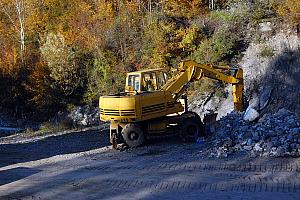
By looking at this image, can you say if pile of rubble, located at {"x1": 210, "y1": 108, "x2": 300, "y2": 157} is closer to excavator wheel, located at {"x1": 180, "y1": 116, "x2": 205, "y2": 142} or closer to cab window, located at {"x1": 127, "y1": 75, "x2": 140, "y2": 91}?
excavator wheel, located at {"x1": 180, "y1": 116, "x2": 205, "y2": 142}

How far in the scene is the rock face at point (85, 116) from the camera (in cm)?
2327

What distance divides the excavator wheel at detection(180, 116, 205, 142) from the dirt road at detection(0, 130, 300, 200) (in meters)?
0.35

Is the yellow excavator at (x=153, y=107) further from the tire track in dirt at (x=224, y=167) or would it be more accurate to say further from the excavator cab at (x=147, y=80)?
the tire track in dirt at (x=224, y=167)

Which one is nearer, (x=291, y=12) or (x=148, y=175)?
(x=148, y=175)

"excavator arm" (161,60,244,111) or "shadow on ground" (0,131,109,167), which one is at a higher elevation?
"excavator arm" (161,60,244,111)

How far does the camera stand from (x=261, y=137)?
12.4 metres

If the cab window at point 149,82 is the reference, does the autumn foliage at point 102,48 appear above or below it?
above

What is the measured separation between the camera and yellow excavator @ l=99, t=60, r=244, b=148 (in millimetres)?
13617

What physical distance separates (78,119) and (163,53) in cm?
566

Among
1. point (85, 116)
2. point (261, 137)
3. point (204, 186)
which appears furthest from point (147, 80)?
point (85, 116)

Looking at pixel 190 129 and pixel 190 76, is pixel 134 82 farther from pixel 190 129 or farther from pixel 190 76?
pixel 190 129

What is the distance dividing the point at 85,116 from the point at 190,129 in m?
10.9

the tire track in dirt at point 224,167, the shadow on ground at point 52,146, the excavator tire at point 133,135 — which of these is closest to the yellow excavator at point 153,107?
the excavator tire at point 133,135

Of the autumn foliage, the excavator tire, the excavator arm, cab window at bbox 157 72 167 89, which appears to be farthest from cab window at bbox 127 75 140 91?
the autumn foliage
